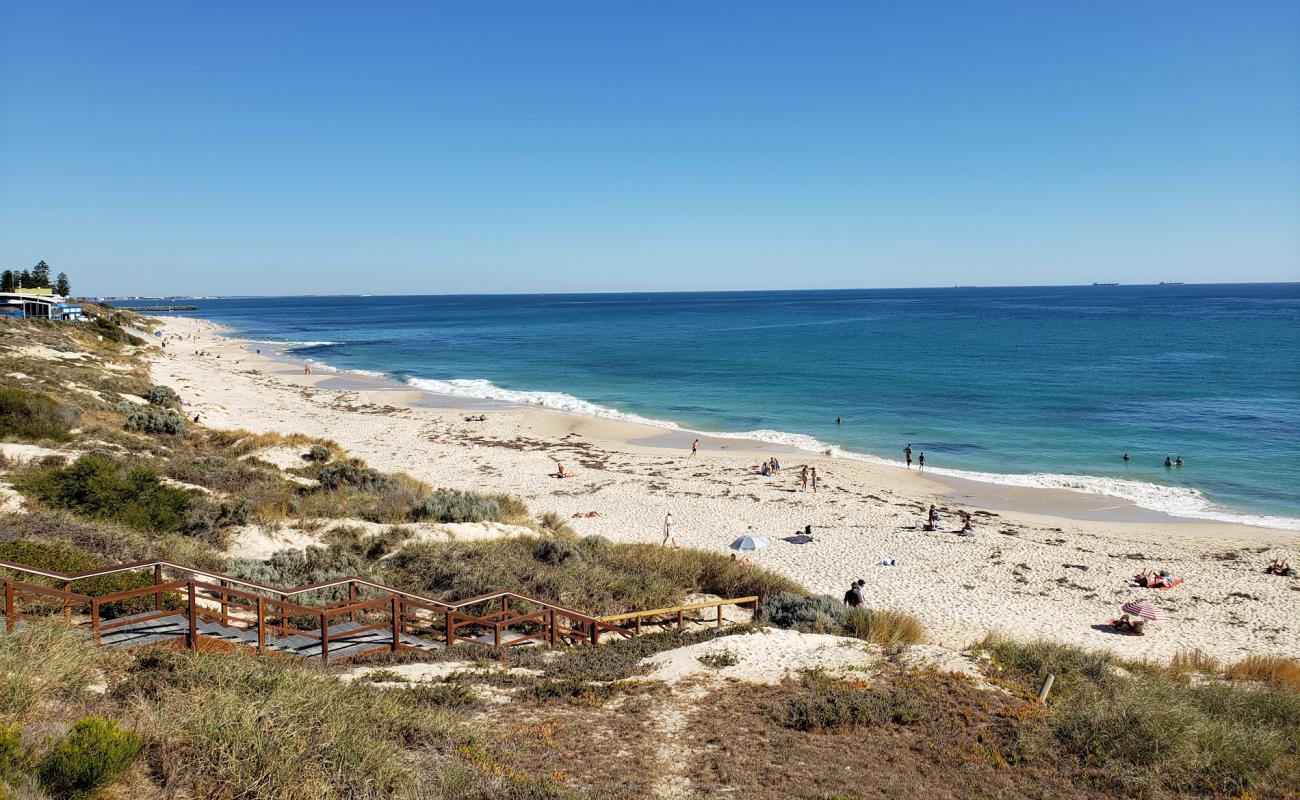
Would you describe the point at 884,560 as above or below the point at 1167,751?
below

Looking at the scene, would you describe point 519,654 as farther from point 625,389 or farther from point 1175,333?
point 1175,333

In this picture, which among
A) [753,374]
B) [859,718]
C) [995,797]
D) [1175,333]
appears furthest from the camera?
[1175,333]

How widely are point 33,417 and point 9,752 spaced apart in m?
20.2

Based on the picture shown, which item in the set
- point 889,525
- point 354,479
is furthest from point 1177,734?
point 354,479

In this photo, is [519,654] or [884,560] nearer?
[519,654]

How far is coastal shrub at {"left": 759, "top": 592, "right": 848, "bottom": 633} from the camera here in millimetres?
12352

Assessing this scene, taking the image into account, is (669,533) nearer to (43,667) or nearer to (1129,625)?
(1129,625)

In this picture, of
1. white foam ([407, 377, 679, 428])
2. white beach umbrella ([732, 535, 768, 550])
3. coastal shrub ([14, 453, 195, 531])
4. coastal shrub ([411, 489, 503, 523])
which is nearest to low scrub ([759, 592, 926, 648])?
white beach umbrella ([732, 535, 768, 550])

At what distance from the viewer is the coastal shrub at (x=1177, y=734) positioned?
7.14 m

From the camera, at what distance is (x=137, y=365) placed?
48.0m

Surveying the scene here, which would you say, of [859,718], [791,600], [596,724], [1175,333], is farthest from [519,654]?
[1175,333]

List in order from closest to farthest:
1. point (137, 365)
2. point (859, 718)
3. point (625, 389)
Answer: point (859, 718)
point (137, 365)
point (625, 389)

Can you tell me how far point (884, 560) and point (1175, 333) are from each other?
288 feet

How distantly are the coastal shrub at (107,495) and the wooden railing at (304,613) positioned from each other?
4658 millimetres
